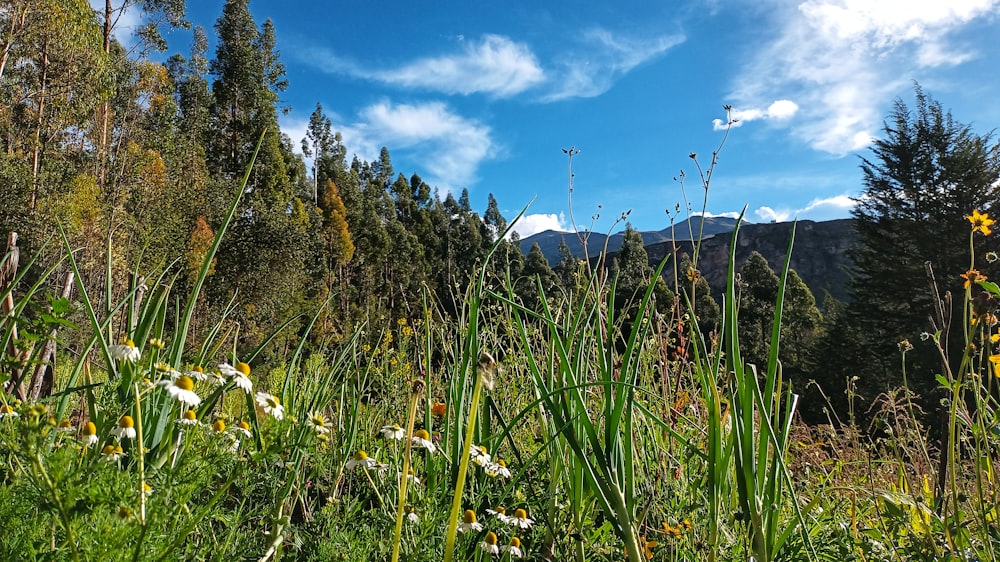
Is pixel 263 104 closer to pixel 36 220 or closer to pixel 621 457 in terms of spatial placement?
pixel 36 220

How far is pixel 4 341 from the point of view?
84 cm

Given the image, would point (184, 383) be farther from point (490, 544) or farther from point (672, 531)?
point (672, 531)

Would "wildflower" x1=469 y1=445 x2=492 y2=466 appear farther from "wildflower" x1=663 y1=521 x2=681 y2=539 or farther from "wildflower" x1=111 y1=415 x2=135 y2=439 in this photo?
"wildflower" x1=111 y1=415 x2=135 y2=439

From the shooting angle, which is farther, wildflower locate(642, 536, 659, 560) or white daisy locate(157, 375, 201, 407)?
wildflower locate(642, 536, 659, 560)

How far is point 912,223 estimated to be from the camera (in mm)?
12836

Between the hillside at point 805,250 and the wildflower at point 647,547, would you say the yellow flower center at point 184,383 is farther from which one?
the hillside at point 805,250

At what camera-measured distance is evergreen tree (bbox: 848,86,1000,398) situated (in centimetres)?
1195

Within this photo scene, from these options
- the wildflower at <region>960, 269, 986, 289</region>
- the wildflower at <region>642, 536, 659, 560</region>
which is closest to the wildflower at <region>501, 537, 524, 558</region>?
the wildflower at <region>642, 536, 659, 560</region>

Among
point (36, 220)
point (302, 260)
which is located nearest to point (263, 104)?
point (302, 260)

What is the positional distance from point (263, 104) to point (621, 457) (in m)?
17.2

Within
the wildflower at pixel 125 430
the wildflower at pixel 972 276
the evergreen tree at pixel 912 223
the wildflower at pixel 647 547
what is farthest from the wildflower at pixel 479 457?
the evergreen tree at pixel 912 223

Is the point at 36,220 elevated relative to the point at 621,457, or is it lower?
elevated

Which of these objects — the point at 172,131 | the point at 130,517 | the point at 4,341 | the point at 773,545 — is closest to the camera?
the point at 130,517

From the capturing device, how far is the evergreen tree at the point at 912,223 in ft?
39.2
